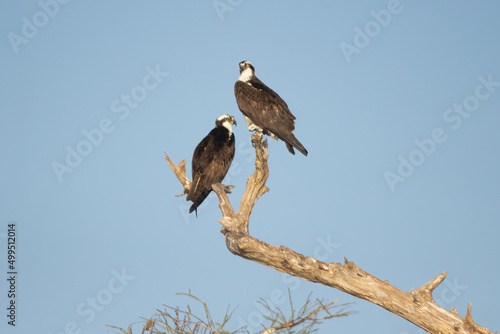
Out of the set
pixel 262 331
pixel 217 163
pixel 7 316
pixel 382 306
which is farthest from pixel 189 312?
pixel 7 316

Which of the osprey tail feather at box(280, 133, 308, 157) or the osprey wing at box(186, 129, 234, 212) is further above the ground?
the osprey tail feather at box(280, 133, 308, 157)

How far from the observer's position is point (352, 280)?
22.7ft

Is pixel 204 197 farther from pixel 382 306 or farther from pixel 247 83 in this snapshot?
pixel 382 306

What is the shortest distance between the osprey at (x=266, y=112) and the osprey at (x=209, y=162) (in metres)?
0.64

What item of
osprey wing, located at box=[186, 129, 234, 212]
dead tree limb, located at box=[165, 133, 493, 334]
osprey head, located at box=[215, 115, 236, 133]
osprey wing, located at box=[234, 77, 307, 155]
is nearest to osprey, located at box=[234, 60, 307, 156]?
osprey wing, located at box=[234, 77, 307, 155]

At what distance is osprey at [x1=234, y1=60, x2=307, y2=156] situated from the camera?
9656 millimetres

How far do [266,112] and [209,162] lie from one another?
1.46 m

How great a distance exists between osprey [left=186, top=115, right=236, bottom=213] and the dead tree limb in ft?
3.32

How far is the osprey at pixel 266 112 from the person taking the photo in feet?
31.7

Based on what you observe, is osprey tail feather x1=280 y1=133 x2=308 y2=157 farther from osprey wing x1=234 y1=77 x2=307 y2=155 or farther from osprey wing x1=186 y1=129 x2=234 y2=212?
osprey wing x1=186 y1=129 x2=234 y2=212

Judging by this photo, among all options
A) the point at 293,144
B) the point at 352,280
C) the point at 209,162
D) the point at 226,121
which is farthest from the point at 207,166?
the point at 352,280

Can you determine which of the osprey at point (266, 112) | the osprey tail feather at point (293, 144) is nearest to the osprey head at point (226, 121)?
the osprey at point (266, 112)

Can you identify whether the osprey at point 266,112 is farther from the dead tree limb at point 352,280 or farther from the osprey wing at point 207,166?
the dead tree limb at point 352,280

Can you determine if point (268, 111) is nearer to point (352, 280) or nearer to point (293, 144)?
point (293, 144)
